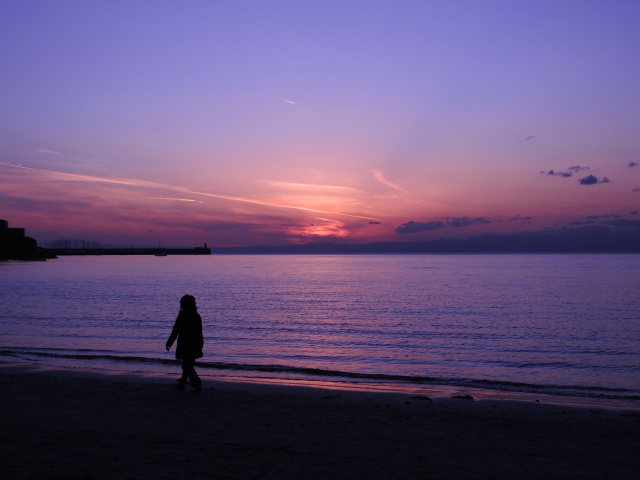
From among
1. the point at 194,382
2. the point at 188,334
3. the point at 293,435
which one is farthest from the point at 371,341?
the point at 293,435

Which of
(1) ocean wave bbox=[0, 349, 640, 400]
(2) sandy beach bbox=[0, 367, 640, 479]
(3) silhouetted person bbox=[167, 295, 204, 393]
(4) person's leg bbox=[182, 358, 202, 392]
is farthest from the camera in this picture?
(1) ocean wave bbox=[0, 349, 640, 400]

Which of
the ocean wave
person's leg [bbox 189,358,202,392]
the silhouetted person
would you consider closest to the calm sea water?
the ocean wave

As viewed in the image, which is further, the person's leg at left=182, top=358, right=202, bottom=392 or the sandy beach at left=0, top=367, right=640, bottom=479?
the person's leg at left=182, top=358, right=202, bottom=392

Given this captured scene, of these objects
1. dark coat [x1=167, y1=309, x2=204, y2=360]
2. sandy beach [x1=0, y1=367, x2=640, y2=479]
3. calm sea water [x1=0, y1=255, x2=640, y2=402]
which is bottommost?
calm sea water [x1=0, y1=255, x2=640, y2=402]

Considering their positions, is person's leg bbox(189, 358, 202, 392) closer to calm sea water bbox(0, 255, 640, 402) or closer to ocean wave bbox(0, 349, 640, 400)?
calm sea water bbox(0, 255, 640, 402)

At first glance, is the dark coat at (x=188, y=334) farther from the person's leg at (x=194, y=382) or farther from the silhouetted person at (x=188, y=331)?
the person's leg at (x=194, y=382)

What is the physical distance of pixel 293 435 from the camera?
421 inches

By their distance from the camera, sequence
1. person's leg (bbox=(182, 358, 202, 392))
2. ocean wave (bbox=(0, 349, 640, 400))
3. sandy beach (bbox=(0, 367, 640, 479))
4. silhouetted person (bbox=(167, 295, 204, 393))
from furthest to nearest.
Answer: ocean wave (bbox=(0, 349, 640, 400)) < person's leg (bbox=(182, 358, 202, 392)) < silhouetted person (bbox=(167, 295, 204, 393)) < sandy beach (bbox=(0, 367, 640, 479))

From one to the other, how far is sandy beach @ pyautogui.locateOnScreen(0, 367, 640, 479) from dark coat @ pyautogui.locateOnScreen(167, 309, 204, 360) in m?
1.23

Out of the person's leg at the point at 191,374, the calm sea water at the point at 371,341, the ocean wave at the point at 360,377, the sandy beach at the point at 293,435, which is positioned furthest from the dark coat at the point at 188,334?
the ocean wave at the point at 360,377

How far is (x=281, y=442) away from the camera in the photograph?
10070 millimetres

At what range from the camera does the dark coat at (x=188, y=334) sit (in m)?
14.4

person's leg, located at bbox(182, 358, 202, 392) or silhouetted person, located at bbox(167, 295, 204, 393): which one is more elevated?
silhouetted person, located at bbox(167, 295, 204, 393)

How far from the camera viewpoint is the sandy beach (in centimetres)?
845
